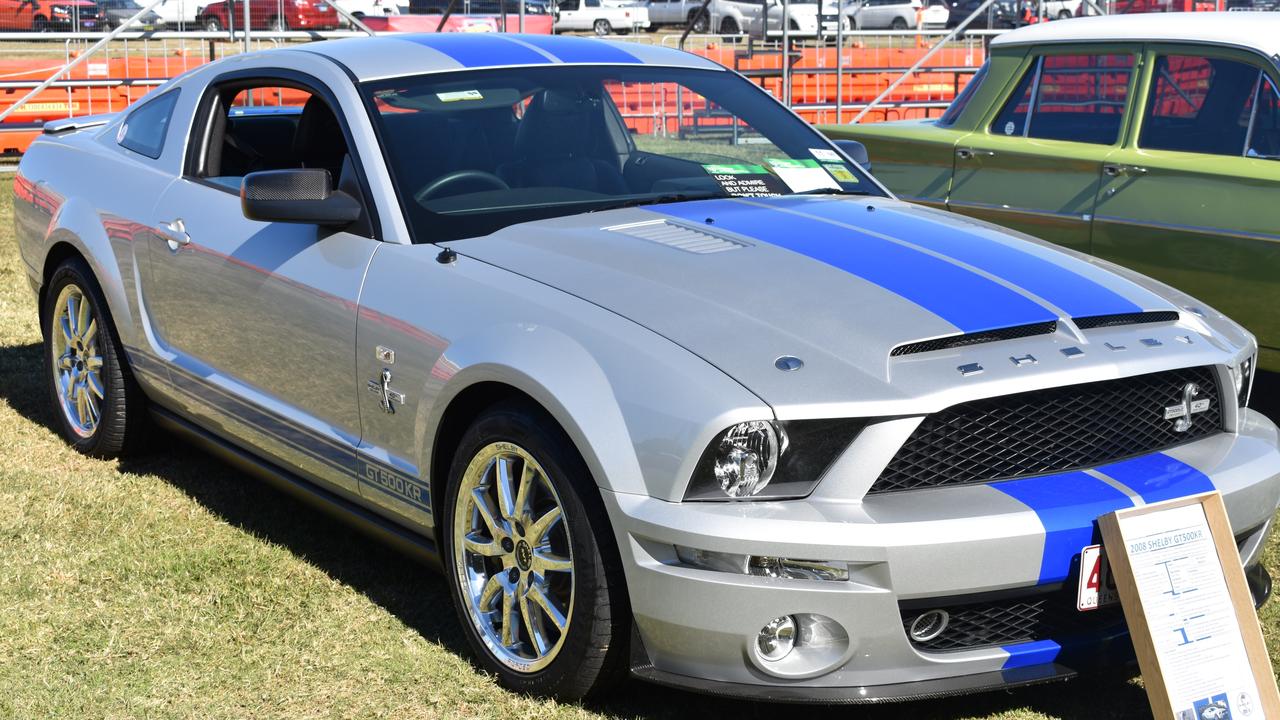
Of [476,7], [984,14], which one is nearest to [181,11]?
[476,7]

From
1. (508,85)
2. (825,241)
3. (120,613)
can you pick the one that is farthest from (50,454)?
(825,241)

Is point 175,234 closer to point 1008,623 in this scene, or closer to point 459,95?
point 459,95

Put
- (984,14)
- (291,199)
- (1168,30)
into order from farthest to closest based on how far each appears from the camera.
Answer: (984,14) < (1168,30) < (291,199)

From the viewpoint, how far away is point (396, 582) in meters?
4.55

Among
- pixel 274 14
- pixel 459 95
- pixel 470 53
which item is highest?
pixel 274 14

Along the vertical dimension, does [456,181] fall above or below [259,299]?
above

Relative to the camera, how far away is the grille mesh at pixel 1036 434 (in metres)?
3.20

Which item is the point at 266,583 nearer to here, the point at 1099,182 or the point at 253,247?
the point at 253,247

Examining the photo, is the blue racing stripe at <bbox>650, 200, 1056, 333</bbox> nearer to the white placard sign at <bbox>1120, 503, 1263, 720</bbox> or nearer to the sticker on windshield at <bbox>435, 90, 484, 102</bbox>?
the white placard sign at <bbox>1120, 503, 1263, 720</bbox>

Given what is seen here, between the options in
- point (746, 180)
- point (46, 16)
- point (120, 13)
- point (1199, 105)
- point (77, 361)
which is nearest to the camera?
point (746, 180)

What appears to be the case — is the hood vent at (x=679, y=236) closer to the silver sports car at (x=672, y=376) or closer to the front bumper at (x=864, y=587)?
the silver sports car at (x=672, y=376)

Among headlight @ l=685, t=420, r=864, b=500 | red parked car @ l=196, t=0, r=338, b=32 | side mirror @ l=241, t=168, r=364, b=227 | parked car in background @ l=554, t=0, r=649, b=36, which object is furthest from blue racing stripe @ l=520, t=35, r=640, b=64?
parked car in background @ l=554, t=0, r=649, b=36

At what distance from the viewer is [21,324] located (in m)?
8.42

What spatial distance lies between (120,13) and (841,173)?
13548mm
